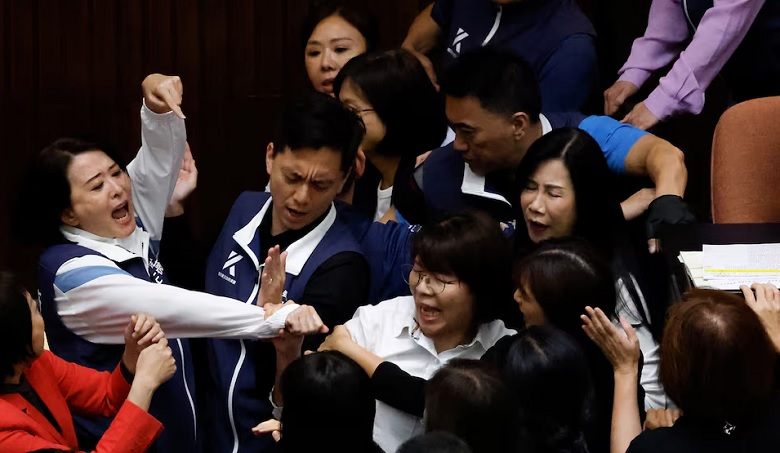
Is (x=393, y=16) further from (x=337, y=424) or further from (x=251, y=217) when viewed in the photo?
(x=337, y=424)

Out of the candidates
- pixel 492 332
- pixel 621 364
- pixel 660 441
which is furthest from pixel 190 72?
pixel 660 441

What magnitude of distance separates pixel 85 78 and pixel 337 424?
7.89 feet

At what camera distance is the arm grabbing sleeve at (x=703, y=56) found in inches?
128

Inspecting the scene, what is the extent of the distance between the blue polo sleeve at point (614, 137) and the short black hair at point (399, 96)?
1.34ft

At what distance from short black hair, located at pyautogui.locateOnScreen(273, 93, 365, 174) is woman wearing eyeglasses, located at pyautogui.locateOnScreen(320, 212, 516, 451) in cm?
33

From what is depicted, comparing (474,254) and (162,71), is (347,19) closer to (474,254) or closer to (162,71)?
(162,71)

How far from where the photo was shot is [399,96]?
10.7 feet

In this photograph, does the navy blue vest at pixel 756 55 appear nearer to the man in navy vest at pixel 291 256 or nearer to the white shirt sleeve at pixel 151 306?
the man in navy vest at pixel 291 256

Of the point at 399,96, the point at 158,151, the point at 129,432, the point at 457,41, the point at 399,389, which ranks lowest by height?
the point at 129,432

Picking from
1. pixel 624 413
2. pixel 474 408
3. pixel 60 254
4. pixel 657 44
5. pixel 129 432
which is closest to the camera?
pixel 474 408

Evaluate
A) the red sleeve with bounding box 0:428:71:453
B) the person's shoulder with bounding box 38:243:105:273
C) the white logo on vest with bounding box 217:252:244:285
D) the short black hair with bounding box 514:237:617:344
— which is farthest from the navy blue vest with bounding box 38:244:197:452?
A: the short black hair with bounding box 514:237:617:344

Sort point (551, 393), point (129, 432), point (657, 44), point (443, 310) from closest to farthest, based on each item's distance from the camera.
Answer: point (551, 393) < point (129, 432) < point (443, 310) < point (657, 44)

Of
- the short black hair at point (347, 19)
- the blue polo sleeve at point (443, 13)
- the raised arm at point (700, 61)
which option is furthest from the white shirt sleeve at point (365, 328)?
the blue polo sleeve at point (443, 13)

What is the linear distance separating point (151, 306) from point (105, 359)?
0.65 feet
